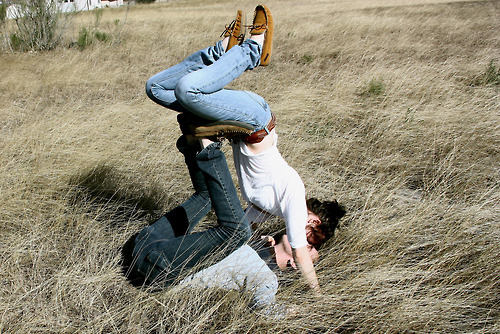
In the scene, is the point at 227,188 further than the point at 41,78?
No

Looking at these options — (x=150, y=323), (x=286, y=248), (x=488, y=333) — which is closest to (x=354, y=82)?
(x=286, y=248)

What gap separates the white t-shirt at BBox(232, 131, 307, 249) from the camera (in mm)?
2037

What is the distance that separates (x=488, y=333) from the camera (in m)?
1.86

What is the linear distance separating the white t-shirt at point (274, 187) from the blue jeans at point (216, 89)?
0.69 ft

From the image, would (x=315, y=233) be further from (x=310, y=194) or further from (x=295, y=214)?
(x=310, y=194)

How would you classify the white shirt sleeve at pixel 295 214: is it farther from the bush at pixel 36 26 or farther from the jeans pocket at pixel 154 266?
the bush at pixel 36 26

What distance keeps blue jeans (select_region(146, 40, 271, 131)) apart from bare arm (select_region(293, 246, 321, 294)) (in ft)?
2.30

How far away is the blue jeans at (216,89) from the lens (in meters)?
1.86

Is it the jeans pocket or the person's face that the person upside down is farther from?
the person's face

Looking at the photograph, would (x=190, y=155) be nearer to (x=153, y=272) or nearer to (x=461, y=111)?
(x=153, y=272)

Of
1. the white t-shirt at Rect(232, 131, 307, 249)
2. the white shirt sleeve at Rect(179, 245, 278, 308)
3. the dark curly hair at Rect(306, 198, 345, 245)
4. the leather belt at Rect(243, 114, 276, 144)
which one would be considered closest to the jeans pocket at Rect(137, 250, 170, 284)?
the white shirt sleeve at Rect(179, 245, 278, 308)

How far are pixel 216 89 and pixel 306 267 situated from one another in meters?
1.06

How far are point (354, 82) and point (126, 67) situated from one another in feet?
13.9

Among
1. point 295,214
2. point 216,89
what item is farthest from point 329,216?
point 216,89
